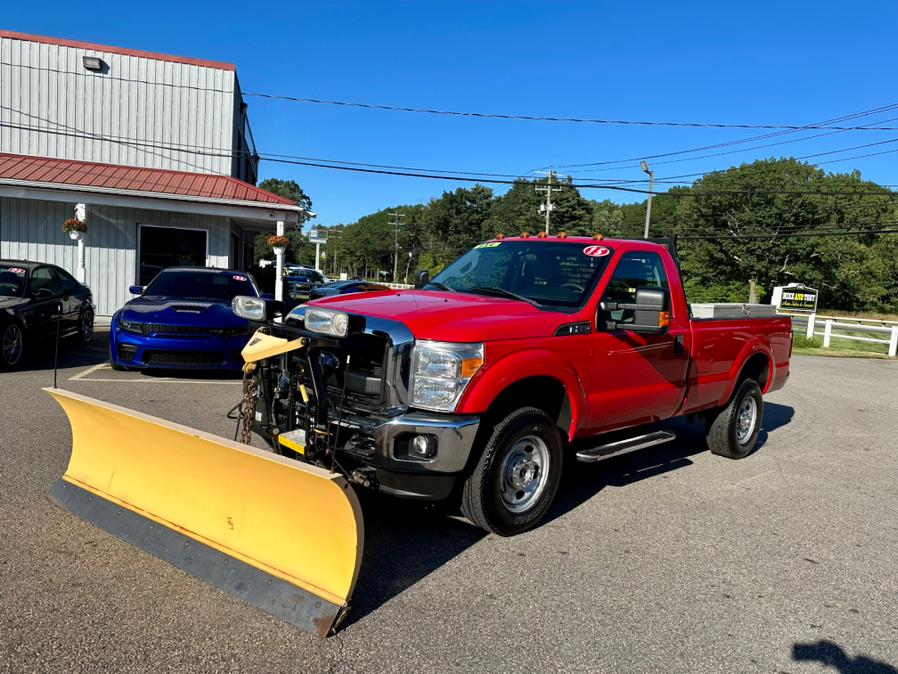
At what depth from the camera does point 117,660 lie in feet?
9.51

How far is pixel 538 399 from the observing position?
15.6ft

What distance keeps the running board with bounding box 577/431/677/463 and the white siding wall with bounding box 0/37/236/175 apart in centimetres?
1683

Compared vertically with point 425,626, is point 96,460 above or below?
above

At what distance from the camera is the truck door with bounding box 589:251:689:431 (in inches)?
197

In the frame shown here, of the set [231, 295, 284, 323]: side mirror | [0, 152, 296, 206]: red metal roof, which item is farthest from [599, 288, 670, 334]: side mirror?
[0, 152, 296, 206]: red metal roof

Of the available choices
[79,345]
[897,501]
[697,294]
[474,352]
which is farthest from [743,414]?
[697,294]

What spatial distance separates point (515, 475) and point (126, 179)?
51.8 feet

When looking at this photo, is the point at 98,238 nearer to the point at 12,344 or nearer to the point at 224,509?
the point at 12,344

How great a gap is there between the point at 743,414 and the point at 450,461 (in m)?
4.41

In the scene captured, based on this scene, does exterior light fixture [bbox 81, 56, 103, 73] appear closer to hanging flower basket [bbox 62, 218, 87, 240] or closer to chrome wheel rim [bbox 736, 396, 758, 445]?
hanging flower basket [bbox 62, 218, 87, 240]

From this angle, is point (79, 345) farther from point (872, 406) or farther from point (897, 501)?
point (872, 406)

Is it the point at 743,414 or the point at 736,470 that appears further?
the point at 743,414

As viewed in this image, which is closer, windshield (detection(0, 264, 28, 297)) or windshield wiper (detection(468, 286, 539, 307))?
windshield wiper (detection(468, 286, 539, 307))

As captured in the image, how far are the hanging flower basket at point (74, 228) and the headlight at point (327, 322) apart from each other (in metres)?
13.7
